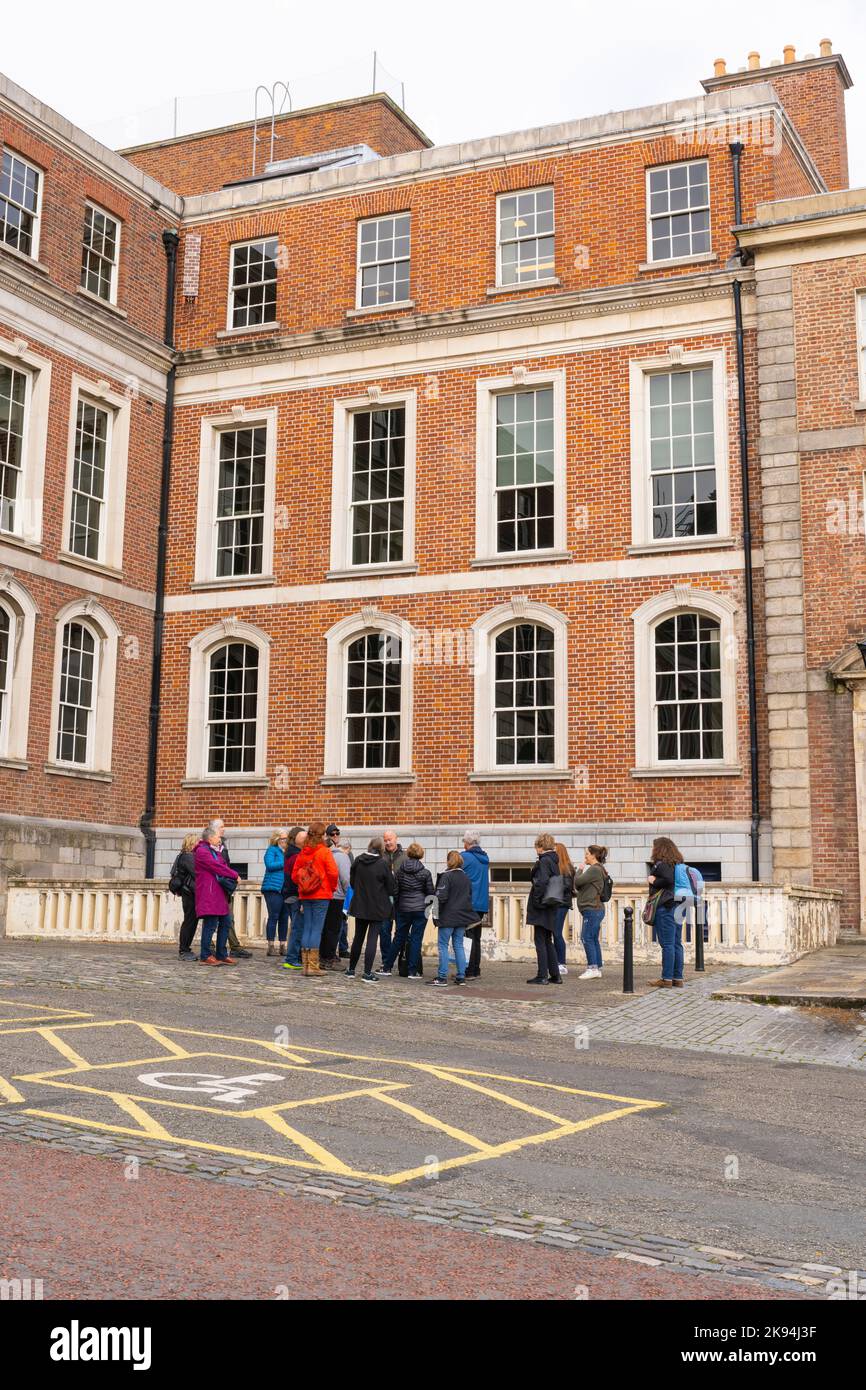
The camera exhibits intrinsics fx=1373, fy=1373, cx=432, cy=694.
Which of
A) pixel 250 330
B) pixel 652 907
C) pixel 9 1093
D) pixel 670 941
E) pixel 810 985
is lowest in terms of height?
pixel 9 1093

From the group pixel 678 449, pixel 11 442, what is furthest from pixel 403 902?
pixel 11 442

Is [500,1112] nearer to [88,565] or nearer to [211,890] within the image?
[211,890]

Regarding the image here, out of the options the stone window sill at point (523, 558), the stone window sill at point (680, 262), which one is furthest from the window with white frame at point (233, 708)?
the stone window sill at point (680, 262)

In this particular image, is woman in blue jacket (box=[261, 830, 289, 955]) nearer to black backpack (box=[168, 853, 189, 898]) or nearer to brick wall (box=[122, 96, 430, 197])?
black backpack (box=[168, 853, 189, 898])

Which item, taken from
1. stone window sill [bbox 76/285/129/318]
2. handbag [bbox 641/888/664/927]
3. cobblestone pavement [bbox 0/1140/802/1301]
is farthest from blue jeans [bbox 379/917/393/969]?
stone window sill [bbox 76/285/129/318]

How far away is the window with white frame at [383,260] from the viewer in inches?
1067

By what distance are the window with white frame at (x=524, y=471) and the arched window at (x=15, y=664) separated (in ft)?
28.2

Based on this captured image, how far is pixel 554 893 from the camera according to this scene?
615 inches

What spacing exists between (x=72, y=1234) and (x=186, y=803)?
2159 cm

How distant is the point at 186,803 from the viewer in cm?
2659

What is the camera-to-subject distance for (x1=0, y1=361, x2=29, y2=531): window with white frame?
24125 millimetres

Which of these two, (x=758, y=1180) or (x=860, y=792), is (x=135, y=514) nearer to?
(x=860, y=792)

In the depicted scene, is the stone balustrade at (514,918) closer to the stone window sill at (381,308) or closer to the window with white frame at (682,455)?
the window with white frame at (682,455)

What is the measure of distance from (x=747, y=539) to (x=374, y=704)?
294 inches
